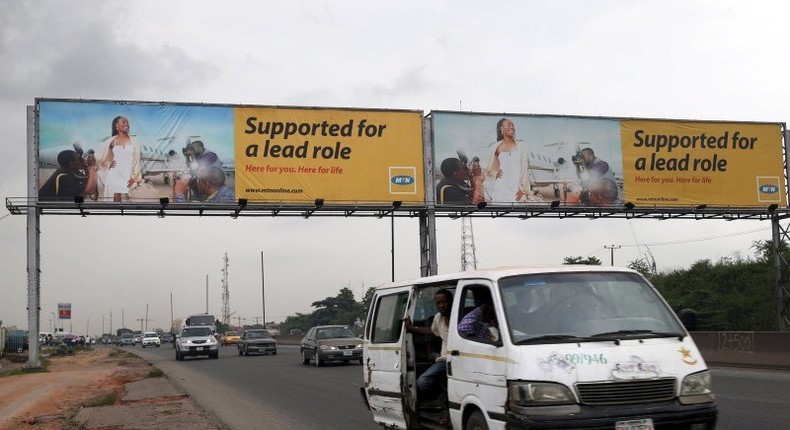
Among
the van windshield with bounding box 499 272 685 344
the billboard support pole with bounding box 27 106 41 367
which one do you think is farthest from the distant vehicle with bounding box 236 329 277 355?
the van windshield with bounding box 499 272 685 344

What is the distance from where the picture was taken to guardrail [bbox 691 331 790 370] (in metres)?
22.2

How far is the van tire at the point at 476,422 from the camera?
734 centimetres

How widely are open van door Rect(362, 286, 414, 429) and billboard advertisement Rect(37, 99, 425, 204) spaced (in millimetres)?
20716

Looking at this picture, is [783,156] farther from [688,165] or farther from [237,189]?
[237,189]

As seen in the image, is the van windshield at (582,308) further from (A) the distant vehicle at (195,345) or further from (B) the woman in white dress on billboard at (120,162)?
(A) the distant vehicle at (195,345)

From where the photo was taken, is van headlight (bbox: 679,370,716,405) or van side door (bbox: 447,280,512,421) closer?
van headlight (bbox: 679,370,716,405)

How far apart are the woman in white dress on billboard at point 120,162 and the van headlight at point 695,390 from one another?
25.9m

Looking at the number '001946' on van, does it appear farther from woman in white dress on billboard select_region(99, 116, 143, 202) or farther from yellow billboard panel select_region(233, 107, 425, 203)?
woman in white dress on billboard select_region(99, 116, 143, 202)

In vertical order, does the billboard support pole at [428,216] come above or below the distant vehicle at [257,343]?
above

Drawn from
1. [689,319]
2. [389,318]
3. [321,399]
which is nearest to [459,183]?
[321,399]

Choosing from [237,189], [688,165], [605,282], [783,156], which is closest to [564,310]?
[605,282]

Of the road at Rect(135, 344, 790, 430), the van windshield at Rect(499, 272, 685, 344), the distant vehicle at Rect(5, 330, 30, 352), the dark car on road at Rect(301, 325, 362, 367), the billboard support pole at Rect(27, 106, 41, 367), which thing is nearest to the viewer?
the van windshield at Rect(499, 272, 685, 344)

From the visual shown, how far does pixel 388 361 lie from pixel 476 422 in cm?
229

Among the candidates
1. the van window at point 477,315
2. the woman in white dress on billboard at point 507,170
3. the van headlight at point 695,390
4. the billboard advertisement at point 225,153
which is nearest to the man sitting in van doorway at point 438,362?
the van window at point 477,315
